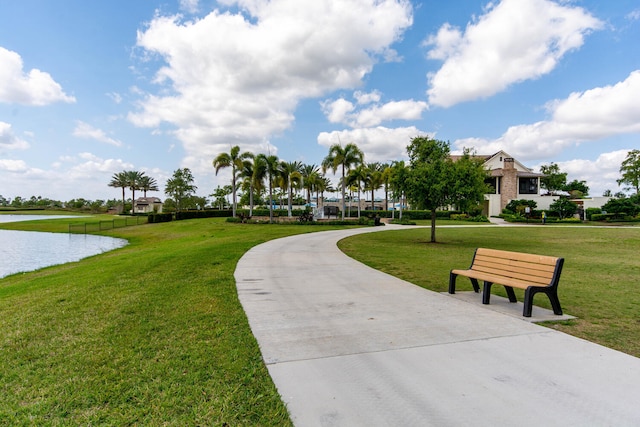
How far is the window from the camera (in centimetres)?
5547

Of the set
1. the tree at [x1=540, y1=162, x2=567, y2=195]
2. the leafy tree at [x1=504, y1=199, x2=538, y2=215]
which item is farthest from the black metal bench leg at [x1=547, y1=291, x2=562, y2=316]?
the tree at [x1=540, y1=162, x2=567, y2=195]

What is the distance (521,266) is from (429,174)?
11964mm

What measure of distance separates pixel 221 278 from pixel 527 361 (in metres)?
6.36

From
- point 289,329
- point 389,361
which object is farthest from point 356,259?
point 389,361

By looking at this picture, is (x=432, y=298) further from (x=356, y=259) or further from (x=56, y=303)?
(x=56, y=303)

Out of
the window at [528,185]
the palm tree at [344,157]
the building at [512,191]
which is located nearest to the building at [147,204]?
the palm tree at [344,157]

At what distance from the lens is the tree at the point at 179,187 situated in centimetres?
7712

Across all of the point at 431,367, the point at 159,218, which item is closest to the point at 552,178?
the point at 159,218

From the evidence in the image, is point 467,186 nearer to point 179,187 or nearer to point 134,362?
point 134,362

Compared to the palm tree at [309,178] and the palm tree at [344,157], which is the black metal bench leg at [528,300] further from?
the palm tree at [309,178]

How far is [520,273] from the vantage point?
5863 millimetres

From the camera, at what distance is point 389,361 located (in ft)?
12.1

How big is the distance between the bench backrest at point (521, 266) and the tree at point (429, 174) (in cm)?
1029

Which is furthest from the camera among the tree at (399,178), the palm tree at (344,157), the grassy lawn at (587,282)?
the palm tree at (344,157)
